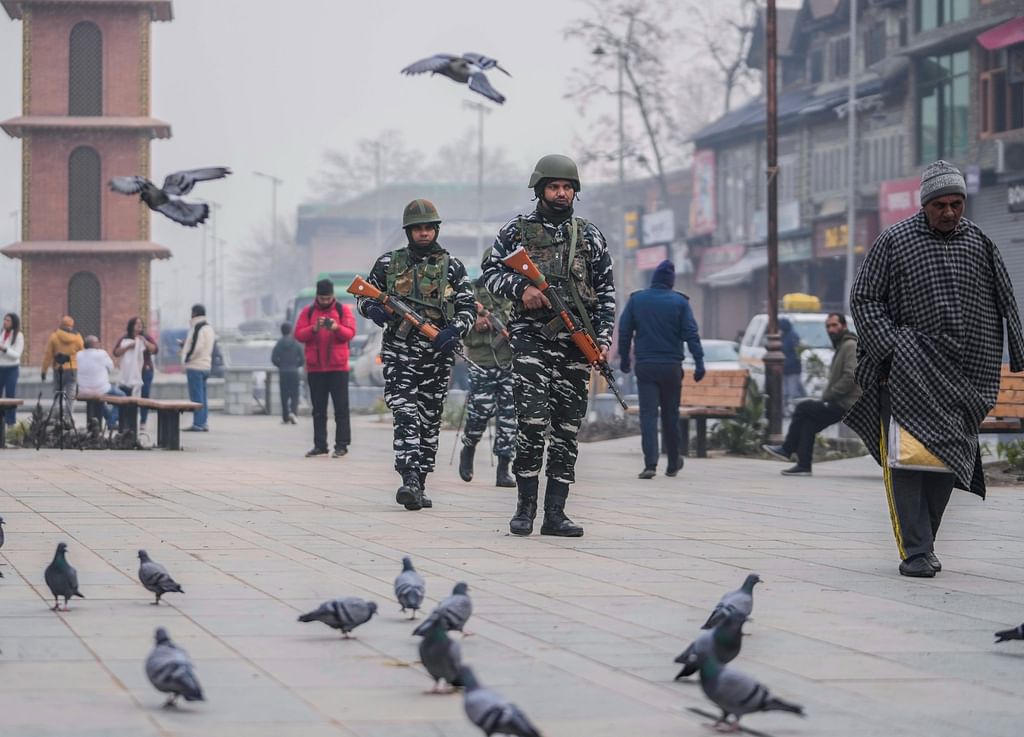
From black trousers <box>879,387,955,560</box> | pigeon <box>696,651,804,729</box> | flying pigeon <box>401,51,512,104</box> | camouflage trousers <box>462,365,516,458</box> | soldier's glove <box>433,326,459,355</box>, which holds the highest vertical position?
flying pigeon <box>401,51,512,104</box>

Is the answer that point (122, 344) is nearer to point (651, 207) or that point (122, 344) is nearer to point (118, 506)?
point (118, 506)

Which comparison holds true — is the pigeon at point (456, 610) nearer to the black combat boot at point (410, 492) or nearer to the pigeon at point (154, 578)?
the pigeon at point (154, 578)

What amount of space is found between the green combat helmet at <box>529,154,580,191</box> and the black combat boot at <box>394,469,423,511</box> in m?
2.44

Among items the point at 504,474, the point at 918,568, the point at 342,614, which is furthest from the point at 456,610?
the point at 504,474

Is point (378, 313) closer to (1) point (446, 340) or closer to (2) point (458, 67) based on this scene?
(1) point (446, 340)

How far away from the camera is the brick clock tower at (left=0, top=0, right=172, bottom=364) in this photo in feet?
135

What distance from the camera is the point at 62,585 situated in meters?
6.50

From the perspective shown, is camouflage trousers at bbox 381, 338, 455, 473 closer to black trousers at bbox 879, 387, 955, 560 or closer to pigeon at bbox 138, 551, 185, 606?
black trousers at bbox 879, 387, 955, 560

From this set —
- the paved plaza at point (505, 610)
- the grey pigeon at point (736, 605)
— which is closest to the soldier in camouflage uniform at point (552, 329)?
the paved plaza at point (505, 610)

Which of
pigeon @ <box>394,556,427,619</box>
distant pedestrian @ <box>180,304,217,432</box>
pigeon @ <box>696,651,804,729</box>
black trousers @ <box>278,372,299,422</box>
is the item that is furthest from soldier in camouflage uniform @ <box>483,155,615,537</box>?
black trousers @ <box>278,372,299,422</box>

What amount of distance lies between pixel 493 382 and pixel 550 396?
3991mm

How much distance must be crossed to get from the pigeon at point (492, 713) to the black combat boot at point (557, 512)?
5.35 meters

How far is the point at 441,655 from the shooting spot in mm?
4902

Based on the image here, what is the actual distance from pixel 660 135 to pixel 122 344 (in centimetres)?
3716
